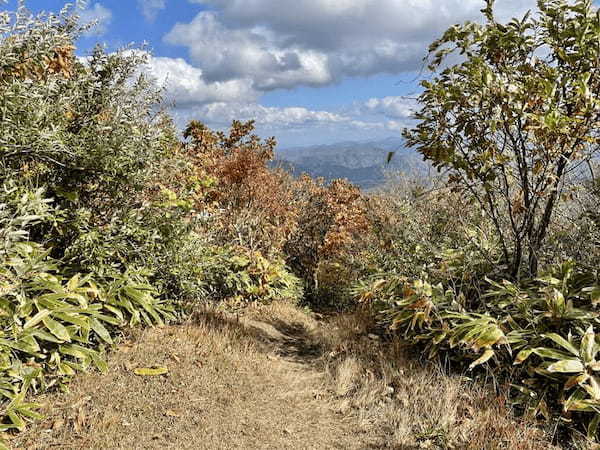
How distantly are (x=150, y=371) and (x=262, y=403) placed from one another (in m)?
1.05

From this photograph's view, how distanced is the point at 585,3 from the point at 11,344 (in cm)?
523

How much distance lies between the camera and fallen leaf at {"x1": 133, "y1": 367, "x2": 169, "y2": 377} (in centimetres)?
391

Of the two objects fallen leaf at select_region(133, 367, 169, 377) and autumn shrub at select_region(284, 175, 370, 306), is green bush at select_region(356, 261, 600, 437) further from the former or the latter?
autumn shrub at select_region(284, 175, 370, 306)

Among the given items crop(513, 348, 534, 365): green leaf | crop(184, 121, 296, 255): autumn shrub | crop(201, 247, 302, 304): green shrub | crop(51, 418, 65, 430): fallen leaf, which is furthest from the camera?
crop(184, 121, 296, 255): autumn shrub

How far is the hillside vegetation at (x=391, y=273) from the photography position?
341 centimetres

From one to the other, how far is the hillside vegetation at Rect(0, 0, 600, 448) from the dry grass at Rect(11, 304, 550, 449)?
0.03 metres

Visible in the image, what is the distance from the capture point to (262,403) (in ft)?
12.7

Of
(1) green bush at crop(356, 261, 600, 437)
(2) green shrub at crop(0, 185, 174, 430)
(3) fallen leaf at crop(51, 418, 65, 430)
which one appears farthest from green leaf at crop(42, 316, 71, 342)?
(1) green bush at crop(356, 261, 600, 437)

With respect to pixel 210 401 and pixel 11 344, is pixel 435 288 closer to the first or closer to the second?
pixel 210 401

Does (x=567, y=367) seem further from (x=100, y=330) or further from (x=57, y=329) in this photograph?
(x=57, y=329)

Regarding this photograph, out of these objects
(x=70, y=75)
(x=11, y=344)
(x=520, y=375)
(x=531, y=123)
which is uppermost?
(x=70, y=75)

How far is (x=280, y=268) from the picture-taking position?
773cm

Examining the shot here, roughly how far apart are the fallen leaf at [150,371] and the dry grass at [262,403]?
0.17 ft

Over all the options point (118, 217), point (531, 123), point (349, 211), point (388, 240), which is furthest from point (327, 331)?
point (349, 211)
